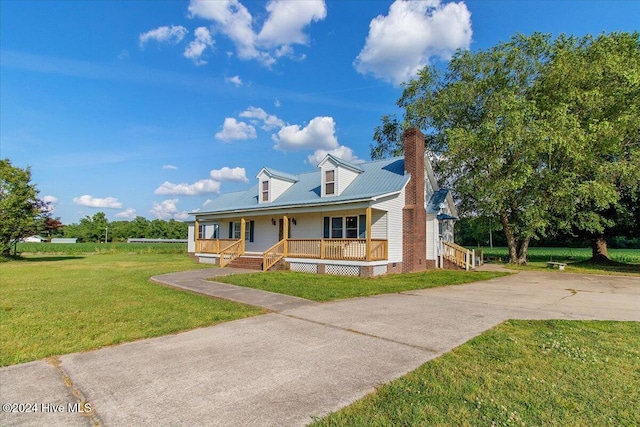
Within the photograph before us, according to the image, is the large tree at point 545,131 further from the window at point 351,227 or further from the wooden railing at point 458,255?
the window at point 351,227

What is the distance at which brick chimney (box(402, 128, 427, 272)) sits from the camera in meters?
17.3

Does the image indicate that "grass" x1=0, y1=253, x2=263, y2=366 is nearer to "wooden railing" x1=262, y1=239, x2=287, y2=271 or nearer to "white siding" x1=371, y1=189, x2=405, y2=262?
"wooden railing" x1=262, y1=239, x2=287, y2=271

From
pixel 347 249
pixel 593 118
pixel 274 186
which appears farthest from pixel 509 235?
pixel 274 186

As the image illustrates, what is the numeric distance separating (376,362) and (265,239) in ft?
57.7

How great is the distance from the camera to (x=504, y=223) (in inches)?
851

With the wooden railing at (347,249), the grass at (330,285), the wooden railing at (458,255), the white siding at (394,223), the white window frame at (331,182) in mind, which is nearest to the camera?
the grass at (330,285)

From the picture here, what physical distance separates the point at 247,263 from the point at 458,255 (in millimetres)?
12068

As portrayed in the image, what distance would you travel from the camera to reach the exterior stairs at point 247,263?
18.1 metres

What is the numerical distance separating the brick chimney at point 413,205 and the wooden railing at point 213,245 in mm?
10176

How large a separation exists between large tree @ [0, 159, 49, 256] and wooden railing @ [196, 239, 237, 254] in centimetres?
1351

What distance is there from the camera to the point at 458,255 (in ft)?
65.7

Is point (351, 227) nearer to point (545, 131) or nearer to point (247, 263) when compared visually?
point (247, 263)

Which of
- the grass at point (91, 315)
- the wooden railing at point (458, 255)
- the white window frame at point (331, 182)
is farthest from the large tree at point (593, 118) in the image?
the grass at point (91, 315)

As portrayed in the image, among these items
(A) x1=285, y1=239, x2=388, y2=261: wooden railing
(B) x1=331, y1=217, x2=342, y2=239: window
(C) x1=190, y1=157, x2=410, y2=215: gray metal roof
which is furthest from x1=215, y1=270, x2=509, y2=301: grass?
(C) x1=190, y1=157, x2=410, y2=215: gray metal roof
